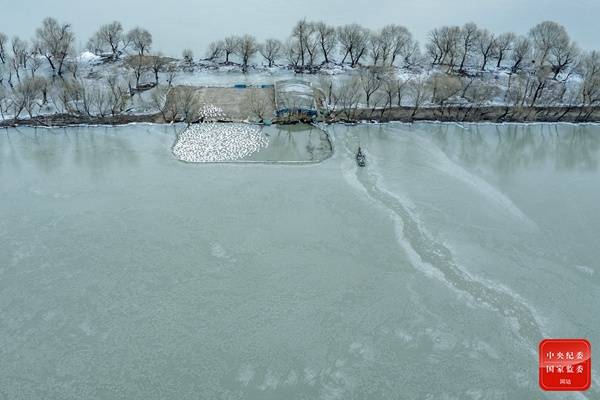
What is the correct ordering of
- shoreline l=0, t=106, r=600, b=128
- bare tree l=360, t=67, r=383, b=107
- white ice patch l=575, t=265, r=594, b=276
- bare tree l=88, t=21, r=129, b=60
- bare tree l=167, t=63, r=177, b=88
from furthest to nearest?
bare tree l=88, t=21, r=129, b=60 → bare tree l=167, t=63, r=177, b=88 → bare tree l=360, t=67, r=383, b=107 → shoreline l=0, t=106, r=600, b=128 → white ice patch l=575, t=265, r=594, b=276

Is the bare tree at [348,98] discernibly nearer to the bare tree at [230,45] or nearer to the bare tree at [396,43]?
the bare tree at [396,43]

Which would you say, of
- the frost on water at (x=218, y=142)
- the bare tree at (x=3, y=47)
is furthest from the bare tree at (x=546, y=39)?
the bare tree at (x=3, y=47)

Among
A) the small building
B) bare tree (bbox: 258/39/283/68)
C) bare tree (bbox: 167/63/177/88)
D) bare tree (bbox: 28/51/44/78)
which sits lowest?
the small building

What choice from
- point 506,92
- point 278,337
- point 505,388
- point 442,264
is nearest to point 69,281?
point 278,337

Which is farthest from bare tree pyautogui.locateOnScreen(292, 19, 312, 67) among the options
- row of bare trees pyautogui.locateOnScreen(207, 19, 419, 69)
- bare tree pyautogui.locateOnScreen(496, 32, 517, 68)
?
bare tree pyautogui.locateOnScreen(496, 32, 517, 68)

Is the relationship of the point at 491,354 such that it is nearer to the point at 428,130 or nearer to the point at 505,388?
the point at 505,388

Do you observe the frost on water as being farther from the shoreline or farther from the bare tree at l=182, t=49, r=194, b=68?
the bare tree at l=182, t=49, r=194, b=68
